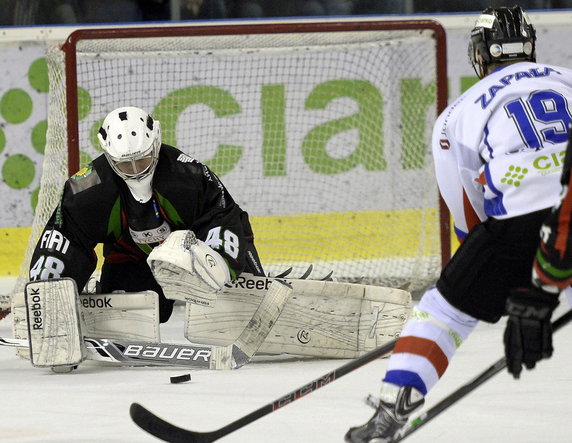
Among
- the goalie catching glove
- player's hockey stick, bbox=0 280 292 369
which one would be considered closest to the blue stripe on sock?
the goalie catching glove

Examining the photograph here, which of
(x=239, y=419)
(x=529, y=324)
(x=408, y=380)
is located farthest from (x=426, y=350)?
(x=239, y=419)

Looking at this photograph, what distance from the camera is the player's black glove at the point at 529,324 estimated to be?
230cm

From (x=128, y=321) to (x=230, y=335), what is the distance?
315 mm

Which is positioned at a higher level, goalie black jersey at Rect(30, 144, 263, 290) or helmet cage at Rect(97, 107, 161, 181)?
helmet cage at Rect(97, 107, 161, 181)

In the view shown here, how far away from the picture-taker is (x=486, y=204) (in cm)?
262

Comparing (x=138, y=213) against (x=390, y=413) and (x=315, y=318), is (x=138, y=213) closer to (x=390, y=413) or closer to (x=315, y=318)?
(x=315, y=318)

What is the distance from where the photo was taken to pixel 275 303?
3992 mm

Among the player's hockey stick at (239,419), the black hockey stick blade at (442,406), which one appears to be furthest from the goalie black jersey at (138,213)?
the black hockey stick blade at (442,406)

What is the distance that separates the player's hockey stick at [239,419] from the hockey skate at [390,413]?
8.4 inches

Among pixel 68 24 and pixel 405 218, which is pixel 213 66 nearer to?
pixel 68 24

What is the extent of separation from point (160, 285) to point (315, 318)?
0.53 m

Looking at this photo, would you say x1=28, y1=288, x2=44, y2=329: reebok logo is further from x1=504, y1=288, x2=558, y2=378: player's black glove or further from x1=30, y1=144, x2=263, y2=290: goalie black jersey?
x1=504, y1=288, x2=558, y2=378: player's black glove

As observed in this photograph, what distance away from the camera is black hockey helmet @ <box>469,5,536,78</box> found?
2750 millimetres

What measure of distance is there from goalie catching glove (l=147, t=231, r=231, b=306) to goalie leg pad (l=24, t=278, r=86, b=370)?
29 cm
